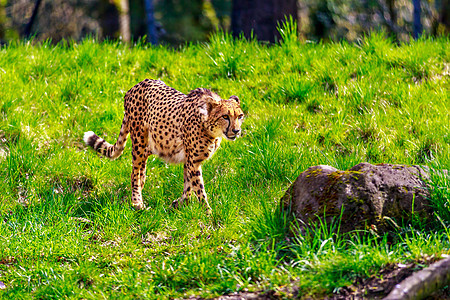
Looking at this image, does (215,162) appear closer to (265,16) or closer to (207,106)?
(207,106)

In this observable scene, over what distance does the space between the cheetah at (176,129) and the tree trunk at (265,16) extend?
4.24m

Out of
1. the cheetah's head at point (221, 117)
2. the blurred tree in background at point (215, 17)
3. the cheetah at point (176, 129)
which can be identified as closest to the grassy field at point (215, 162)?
the cheetah at point (176, 129)

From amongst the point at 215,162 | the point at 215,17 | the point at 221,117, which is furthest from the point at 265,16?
the point at 215,17

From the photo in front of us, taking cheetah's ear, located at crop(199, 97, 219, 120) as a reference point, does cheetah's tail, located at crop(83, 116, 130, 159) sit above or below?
below

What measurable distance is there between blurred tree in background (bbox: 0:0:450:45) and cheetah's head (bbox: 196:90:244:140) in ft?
16.3

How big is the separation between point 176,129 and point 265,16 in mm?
4960

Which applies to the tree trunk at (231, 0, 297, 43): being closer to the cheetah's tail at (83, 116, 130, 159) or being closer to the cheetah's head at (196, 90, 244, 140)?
the cheetah's tail at (83, 116, 130, 159)

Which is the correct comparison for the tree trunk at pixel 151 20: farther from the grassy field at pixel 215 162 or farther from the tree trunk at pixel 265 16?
the grassy field at pixel 215 162

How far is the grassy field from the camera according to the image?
407 cm

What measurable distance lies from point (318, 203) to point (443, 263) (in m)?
1.02

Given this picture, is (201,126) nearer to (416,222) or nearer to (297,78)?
(416,222)

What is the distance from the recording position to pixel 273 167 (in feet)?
18.9

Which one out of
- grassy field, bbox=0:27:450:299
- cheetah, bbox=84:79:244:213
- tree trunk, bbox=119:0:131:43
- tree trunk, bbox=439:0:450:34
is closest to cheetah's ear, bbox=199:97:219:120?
cheetah, bbox=84:79:244:213

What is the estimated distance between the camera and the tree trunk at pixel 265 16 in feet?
31.8
